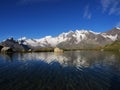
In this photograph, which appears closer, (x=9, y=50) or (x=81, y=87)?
(x=81, y=87)

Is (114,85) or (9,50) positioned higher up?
(9,50)

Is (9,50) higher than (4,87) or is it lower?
higher

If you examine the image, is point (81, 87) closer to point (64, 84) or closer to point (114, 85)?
point (64, 84)

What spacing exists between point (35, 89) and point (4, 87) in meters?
5.62

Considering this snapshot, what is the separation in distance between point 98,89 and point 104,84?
4503 mm

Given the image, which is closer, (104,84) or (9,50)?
(104,84)

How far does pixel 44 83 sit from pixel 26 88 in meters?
5.13

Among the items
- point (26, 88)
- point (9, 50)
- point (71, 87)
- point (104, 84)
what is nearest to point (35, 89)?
point (26, 88)

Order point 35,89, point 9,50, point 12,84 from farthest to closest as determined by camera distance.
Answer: point 9,50 → point 12,84 → point 35,89

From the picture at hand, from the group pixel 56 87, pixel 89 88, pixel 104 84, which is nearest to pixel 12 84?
pixel 56 87

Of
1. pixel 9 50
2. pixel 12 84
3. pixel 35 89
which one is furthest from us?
pixel 9 50

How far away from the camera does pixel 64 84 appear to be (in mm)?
37031

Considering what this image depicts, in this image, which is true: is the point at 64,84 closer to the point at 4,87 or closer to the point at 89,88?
the point at 89,88

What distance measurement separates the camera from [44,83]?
37719 millimetres
